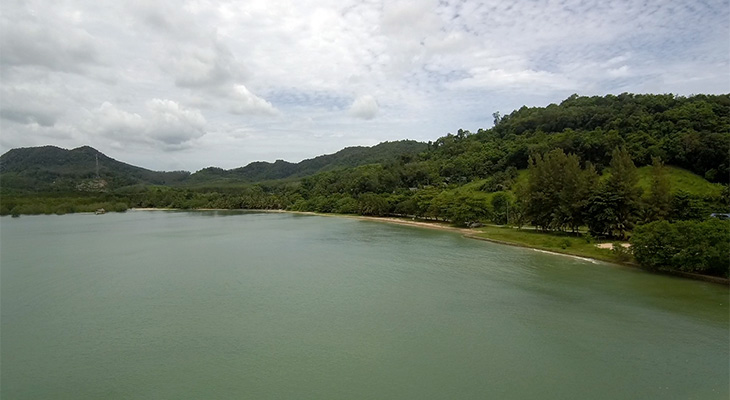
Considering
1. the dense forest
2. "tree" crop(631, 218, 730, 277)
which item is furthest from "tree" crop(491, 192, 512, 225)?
"tree" crop(631, 218, 730, 277)

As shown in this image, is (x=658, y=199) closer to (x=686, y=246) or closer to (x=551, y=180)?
(x=551, y=180)

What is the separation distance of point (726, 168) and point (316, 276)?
4930 centimetres

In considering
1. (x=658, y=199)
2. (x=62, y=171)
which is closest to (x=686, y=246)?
(x=658, y=199)

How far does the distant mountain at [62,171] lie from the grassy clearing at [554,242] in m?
94.8

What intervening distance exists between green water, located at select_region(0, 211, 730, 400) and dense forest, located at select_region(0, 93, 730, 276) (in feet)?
24.1

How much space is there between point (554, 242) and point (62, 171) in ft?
504

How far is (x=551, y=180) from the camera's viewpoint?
34.6 m

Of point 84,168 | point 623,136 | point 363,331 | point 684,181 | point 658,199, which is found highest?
point 84,168

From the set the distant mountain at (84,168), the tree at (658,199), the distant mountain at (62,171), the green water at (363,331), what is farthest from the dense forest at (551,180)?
the green water at (363,331)

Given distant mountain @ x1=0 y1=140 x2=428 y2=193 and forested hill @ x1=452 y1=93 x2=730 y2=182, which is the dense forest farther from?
distant mountain @ x1=0 y1=140 x2=428 y2=193

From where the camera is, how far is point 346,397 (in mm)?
9859

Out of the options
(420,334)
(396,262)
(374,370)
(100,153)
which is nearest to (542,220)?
(396,262)

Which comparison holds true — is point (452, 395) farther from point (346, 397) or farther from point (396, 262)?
point (396, 262)

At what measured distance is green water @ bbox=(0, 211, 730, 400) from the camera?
34.3ft
